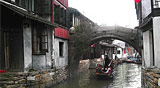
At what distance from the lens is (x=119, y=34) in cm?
1714

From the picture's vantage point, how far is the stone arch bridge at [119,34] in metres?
16.7

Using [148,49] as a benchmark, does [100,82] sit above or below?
below

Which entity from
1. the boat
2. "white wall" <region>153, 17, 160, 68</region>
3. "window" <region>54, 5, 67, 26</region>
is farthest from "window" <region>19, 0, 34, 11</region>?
the boat

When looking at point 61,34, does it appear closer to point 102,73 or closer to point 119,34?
point 102,73

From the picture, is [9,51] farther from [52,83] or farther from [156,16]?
[156,16]

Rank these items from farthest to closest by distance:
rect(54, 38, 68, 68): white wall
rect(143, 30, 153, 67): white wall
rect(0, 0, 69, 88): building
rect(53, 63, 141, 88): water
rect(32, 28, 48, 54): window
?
rect(54, 38, 68, 68): white wall → rect(53, 63, 141, 88): water → rect(32, 28, 48, 54): window → rect(143, 30, 153, 67): white wall → rect(0, 0, 69, 88): building

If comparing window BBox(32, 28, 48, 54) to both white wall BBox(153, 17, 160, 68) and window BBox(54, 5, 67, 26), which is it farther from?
white wall BBox(153, 17, 160, 68)

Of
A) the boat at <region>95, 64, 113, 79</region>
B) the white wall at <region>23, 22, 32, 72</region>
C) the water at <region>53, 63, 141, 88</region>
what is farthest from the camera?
the boat at <region>95, 64, 113, 79</region>

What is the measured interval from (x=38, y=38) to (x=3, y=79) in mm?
3539

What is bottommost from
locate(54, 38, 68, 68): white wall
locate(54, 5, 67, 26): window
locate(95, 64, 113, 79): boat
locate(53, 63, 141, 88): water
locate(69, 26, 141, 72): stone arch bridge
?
→ locate(53, 63, 141, 88): water

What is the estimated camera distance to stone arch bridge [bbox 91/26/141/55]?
1666 centimetres

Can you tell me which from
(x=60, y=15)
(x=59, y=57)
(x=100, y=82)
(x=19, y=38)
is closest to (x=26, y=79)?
(x=19, y=38)

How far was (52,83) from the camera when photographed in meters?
12.7

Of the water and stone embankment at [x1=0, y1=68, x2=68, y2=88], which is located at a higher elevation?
stone embankment at [x1=0, y1=68, x2=68, y2=88]
